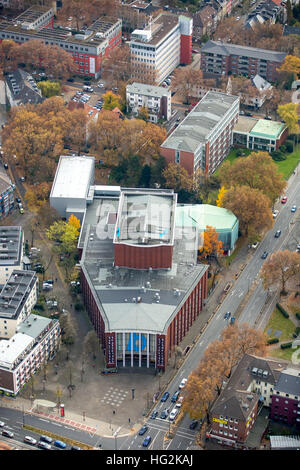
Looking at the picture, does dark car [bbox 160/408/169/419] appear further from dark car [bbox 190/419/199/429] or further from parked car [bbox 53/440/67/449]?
parked car [bbox 53/440/67/449]

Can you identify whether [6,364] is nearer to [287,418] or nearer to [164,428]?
[164,428]

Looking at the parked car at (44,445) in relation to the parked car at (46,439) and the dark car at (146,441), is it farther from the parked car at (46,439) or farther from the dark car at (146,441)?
the dark car at (146,441)

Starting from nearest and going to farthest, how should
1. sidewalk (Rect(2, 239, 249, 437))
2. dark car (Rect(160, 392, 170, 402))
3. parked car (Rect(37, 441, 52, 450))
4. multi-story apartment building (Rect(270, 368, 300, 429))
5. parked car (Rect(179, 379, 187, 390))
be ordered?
parked car (Rect(37, 441, 52, 450)) → multi-story apartment building (Rect(270, 368, 300, 429)) → sidewalk (Rect(2, 239, 249, 437)) → dark car (Rect(160, 392, 170, 402)) → parked car (Rect(179, 379, 187, 390))

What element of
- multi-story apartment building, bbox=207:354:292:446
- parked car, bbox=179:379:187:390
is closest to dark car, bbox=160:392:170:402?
parked car, bbox=179:379:187:390

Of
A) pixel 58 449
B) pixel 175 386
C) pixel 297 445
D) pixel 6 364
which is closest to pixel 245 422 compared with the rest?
pixel 297 445

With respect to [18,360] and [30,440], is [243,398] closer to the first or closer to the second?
[30,440]
